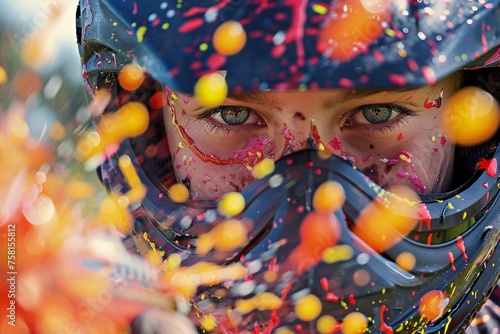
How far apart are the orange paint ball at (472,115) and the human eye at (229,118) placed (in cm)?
53

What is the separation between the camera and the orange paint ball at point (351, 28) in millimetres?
1793

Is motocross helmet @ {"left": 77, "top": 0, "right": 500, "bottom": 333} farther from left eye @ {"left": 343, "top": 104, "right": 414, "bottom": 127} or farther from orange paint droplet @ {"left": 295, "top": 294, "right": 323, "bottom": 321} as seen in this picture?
left eye @ {"left": 343, "top": 104, "right": 414, "bottom": 127}

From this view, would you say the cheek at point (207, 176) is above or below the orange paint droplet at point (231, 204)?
below

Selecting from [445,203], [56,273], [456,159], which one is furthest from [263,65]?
[56,273]

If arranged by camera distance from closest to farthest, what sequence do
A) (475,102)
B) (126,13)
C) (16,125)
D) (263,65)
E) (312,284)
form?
(263,65) < (312,284) < (126,13) < (475,102) < (16,125)

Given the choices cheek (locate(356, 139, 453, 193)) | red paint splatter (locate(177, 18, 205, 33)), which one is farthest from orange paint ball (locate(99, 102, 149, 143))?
→ cheek (locate(356, 139, 453, 193))

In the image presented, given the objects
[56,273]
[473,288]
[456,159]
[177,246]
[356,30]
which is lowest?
[56,273]

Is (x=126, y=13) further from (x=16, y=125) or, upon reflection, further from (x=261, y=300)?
(x=16, y=125)

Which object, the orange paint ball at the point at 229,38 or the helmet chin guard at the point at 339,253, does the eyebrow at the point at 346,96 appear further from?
the orange paint ball at the point at 229,38

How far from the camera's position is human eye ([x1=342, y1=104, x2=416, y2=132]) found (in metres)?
2.16

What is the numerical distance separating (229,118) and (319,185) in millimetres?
412

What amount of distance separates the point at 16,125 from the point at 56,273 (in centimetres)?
90

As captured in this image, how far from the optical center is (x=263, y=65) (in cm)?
180

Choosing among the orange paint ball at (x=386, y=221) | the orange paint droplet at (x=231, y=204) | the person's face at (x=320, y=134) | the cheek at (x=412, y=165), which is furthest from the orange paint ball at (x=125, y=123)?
the orange paint ball at (x=386, y=221)
